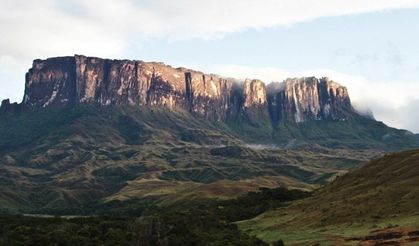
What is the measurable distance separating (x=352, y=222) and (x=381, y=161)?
6412 centimetres

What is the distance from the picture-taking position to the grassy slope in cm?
10831

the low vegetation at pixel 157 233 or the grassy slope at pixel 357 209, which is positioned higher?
the grassy slope at pixel 357 209

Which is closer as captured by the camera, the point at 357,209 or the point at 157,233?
the point at 357,209

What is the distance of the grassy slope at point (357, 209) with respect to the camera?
4264 inches

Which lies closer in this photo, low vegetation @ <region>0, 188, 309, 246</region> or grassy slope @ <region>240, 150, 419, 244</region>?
grassy slope @ <region>240, 150, 419, 244</region>

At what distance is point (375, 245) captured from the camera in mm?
87312

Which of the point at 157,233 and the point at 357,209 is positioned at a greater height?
the point at 357,209

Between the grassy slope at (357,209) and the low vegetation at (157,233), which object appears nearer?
the grassy slope at (357,209)

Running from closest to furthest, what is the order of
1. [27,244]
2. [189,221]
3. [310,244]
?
[310,244] → [27,244] → [189,221]

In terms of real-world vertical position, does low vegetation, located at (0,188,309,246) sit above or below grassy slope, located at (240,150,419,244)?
below

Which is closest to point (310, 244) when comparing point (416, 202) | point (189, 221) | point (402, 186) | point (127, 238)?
point (416, 202)

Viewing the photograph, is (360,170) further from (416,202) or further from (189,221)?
(416,202)

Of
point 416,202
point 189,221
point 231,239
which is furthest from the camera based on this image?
point 189,221

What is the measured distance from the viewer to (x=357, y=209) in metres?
126
